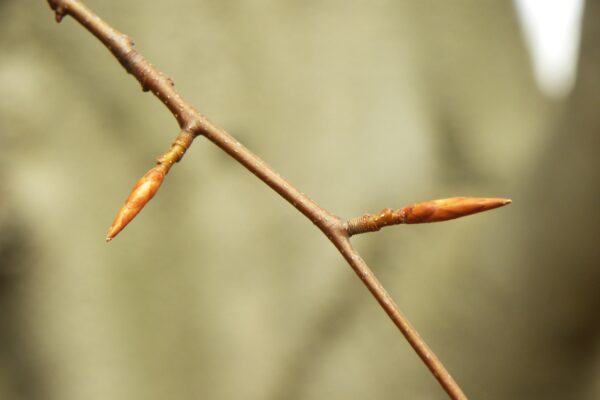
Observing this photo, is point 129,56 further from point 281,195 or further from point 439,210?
point 439,210

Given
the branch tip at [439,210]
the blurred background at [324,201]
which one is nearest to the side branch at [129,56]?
the branch tip at [439,210]

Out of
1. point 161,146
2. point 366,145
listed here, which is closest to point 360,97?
point 366,145

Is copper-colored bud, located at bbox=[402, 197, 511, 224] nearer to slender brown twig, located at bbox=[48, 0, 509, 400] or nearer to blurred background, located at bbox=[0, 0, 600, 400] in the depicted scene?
slender brown twig, located at bbox=[48, 0, 509, 400]

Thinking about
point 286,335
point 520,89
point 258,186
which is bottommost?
point 286,335

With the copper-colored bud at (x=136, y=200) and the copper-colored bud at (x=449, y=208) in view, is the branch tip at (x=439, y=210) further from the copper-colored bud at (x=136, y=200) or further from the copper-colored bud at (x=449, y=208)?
the copper-colored bud at (x=136, y=200)

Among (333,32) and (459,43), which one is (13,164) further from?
(459,43)

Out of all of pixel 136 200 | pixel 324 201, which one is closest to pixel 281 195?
pixel 136 200
